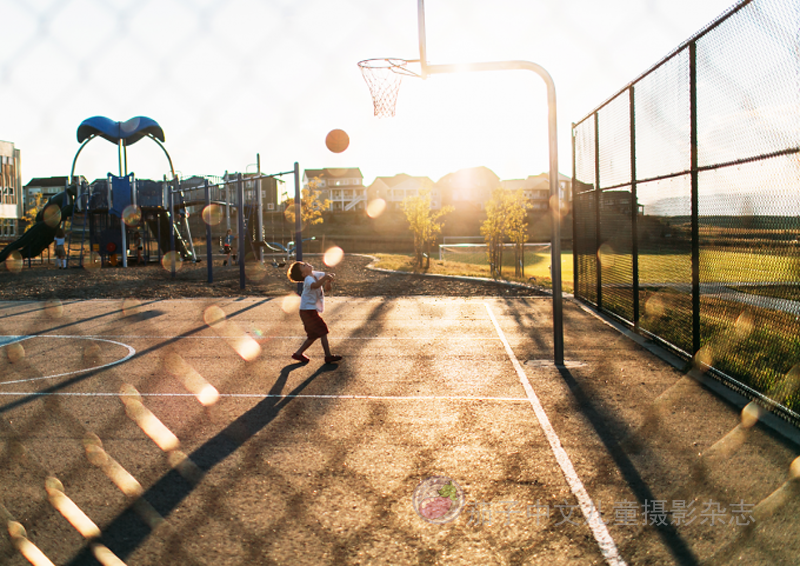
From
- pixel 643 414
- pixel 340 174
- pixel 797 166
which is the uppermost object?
pixel 340 174

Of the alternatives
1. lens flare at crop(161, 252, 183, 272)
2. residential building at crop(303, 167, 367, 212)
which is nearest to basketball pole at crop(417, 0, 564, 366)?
lens flare at crop(161, 252, 183, 272)

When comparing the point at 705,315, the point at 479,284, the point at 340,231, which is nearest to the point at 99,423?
the point at 705,315

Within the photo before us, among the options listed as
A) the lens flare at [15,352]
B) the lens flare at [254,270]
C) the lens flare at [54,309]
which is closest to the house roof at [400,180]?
the lens flare at [254,270]

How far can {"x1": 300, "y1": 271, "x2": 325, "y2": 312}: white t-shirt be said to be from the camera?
784 cm

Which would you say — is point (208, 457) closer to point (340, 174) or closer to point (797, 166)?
point (797, 166)

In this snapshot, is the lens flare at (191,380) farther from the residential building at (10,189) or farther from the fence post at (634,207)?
the residential building at (10,189)

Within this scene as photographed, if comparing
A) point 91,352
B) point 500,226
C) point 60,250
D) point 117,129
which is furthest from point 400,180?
point 91,352

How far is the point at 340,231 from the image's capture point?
69.2m

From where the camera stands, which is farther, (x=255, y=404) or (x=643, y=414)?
(x=255, y=404)

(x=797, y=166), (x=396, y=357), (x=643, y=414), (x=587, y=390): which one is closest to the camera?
(x=797, y=166)

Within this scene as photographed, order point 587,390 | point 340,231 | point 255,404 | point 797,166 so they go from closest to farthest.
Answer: point 797,166, point 255,404, point 587,390, point 340,231

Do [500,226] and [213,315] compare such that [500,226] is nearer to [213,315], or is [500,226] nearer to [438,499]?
[213,315]

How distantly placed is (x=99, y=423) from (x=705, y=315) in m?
8.14

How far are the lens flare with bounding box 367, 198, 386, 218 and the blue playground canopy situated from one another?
52767mm
